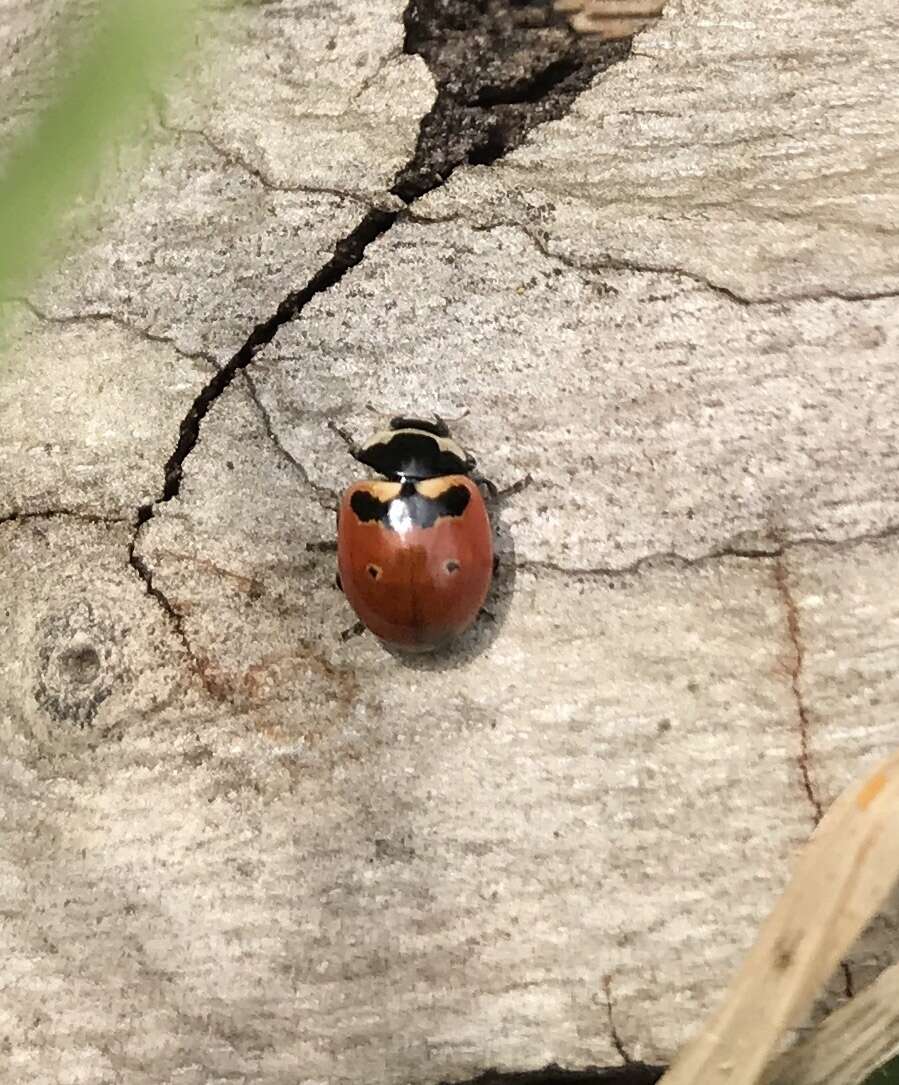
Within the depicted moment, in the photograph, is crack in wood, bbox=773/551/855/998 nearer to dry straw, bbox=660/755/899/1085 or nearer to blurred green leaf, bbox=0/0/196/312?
dry straw, bbox=660/755/899/1085

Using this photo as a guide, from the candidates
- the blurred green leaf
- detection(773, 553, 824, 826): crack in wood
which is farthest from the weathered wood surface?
the blurred green leaf

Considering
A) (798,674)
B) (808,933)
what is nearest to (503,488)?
(798,674)

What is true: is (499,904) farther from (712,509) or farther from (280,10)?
(280,10)

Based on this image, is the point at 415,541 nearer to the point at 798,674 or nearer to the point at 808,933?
the point at 798,674

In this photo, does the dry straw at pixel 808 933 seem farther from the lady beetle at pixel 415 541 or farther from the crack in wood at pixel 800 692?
the lady beetle at pixel 415 541

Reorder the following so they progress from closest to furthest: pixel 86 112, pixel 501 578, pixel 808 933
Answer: pixel 86 112 → pixel 808 933 → pixel 501 578

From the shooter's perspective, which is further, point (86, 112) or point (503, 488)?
point (503, 488)
